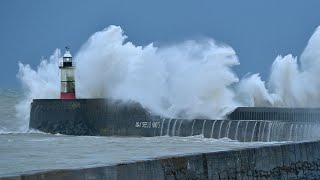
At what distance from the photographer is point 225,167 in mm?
5973

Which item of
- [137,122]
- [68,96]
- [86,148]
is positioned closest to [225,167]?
[86,148]

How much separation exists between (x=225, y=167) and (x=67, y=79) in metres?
16.7

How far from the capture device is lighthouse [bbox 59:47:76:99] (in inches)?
867

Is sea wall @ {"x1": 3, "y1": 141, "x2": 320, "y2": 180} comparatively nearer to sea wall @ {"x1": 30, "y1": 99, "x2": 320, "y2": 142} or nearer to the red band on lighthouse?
sea wall @ {"x1": 30, "y1": 99, "x2": 320, "y2": 142}

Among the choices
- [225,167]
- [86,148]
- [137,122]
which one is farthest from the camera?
[137,122]

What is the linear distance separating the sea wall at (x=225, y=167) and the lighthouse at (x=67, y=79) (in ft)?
49.8

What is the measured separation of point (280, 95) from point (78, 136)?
6.48 meters

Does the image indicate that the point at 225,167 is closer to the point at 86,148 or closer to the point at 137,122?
the point at 86,148

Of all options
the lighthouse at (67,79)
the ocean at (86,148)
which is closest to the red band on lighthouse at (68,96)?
the lighthouse at (67,79)

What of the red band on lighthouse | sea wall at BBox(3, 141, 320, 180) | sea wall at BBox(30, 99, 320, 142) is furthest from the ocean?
sea wall at BBox(3, 141, 320, 180)

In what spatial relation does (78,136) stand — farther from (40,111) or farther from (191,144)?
(191,144)

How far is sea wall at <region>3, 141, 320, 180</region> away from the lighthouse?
1519 centimetres

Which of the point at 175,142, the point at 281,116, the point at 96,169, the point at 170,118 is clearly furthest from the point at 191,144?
the point at 96,169

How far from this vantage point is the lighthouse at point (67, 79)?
2203 cm
